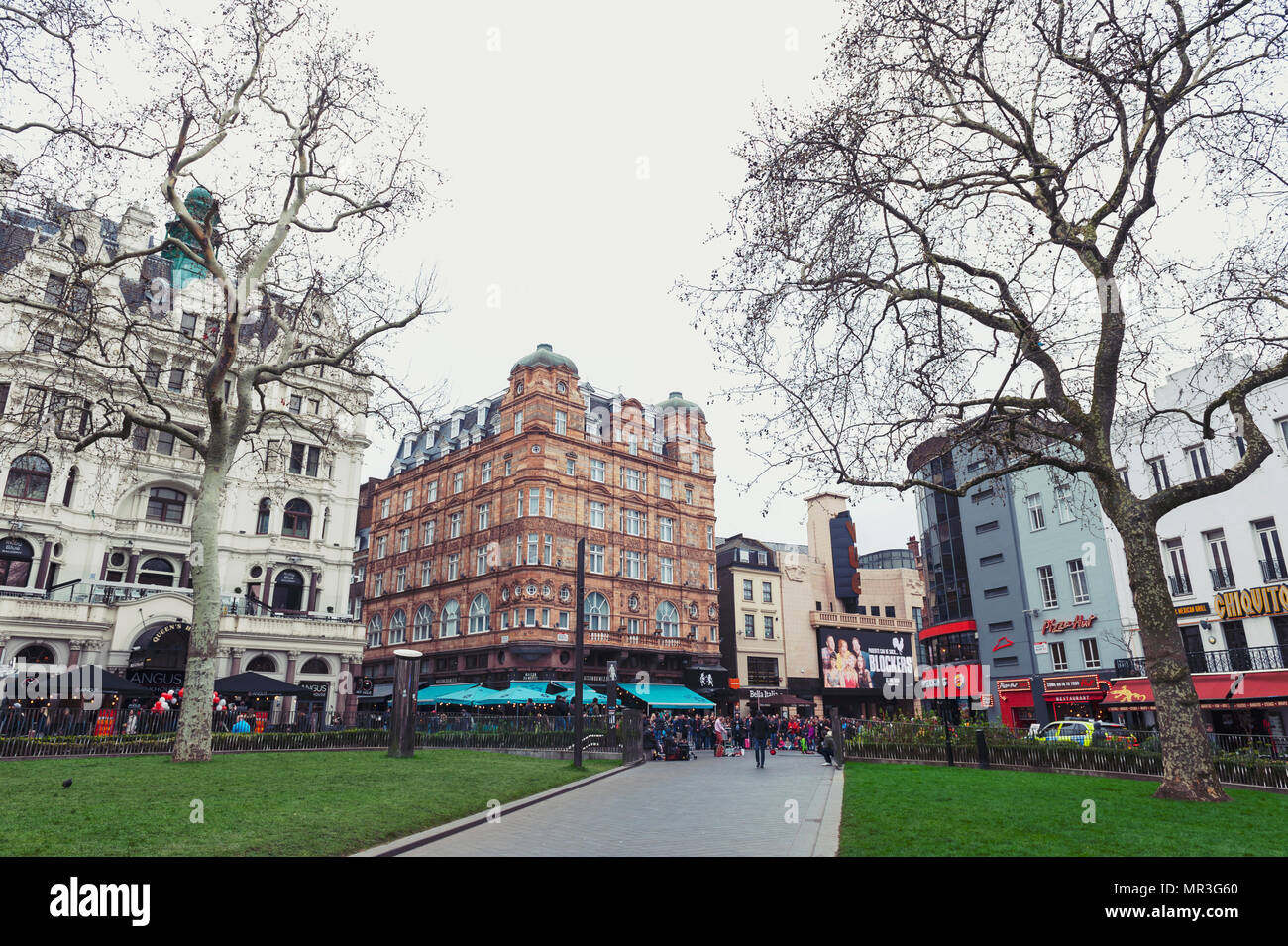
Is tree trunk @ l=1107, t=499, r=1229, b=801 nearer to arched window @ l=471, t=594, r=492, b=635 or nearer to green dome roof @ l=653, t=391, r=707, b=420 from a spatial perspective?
arched window @ l=471, t=594, r=492, b=635

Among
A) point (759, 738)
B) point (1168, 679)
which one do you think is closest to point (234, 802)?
point (1168, 679)

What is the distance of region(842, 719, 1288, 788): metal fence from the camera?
1495cm

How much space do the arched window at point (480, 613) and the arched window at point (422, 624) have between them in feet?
14.8

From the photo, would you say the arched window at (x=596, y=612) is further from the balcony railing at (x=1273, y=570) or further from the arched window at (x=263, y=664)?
the balcony railing at (x=1273, y=570)

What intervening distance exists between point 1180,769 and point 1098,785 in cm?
Answer: 259

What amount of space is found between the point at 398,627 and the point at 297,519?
16.1 m

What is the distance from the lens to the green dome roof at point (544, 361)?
47875 mm

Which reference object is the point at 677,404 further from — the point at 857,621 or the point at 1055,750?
the point at 1055,750

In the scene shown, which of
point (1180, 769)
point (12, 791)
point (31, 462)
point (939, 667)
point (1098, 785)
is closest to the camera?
point (12, 791)

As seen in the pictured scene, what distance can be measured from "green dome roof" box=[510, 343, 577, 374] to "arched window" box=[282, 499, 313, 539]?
1574 centimetres

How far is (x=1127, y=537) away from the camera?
13359 millimetres

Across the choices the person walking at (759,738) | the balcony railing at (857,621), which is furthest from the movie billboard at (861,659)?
the person walking at (759,738)
